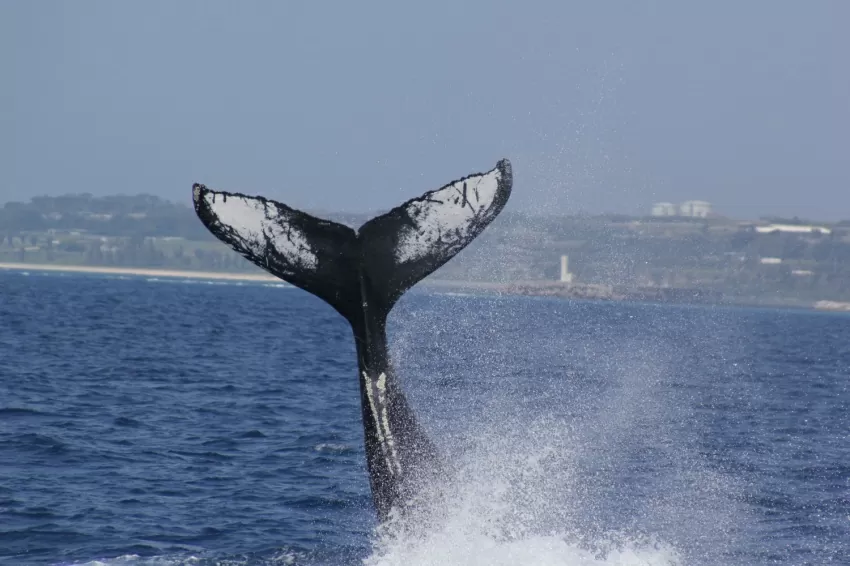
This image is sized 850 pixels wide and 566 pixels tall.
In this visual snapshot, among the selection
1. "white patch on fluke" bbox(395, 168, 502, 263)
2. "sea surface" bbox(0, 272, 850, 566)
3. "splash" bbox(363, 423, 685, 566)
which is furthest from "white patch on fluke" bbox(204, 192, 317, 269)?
"sea surface" bbox(0, 272, 850, 566)

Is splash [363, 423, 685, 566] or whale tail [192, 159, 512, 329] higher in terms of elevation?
whale tail [192, 159, 512, 329]

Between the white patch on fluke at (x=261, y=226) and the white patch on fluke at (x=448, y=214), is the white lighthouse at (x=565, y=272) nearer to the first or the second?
the white patch on fluke at (x=448, y=214)

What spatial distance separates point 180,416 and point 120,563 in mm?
9529

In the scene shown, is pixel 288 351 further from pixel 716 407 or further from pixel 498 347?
pixel 716 407

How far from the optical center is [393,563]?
371 inches

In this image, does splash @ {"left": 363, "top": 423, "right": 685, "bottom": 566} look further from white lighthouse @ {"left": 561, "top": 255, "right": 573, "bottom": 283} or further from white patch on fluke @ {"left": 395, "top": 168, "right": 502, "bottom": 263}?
white lighthouse @ {"left": 561, "top": 255, "right": 573, "bottom": 283}

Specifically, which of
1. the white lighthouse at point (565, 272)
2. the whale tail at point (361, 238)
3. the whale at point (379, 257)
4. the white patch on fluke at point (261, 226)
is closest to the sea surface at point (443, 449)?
the whale at point (379, 257)

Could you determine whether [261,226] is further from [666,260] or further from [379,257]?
[666,260]

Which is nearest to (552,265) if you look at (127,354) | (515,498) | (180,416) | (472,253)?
(472,253)

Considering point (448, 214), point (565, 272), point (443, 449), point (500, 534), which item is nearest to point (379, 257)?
point (448, 214)

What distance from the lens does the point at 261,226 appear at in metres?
8.51

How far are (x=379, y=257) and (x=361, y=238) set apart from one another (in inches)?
7.7

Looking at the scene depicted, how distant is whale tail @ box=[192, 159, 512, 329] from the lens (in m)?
8.37

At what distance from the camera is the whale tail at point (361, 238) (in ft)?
27.5
